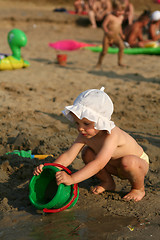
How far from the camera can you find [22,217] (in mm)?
2432

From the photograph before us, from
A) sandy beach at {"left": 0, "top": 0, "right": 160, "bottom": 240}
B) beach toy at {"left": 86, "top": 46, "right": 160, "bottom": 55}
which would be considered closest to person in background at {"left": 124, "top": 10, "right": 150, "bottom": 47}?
beach toy at {"left": 86, "top": 46, "right": 160, "bottom": 55}

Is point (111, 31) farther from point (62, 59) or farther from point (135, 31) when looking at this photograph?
point (135, 31)

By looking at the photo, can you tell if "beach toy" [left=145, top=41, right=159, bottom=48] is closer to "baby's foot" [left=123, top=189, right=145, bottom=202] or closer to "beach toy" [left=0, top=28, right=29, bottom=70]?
"beach toy" [left=0, top=28, right=29, bottom=70]

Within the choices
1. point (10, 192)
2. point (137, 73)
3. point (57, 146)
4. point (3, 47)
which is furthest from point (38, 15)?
point (10, 192)

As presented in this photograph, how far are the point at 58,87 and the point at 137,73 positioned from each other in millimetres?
1990

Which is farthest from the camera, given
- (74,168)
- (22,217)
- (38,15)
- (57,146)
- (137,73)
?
(38,15)

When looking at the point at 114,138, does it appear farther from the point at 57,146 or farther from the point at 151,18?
the point at 151,18

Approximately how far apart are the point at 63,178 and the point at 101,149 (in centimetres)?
36

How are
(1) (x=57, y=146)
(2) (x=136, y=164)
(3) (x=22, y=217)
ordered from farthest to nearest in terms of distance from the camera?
(1) (x=57, y=146)
(2) (x=136, y=164)
(3) (x=22, y=217)

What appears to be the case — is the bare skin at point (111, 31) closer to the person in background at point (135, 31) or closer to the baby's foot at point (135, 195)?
the person in background at point (135, 31)

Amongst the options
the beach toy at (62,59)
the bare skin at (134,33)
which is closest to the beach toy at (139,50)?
the bare skin at (134,33)

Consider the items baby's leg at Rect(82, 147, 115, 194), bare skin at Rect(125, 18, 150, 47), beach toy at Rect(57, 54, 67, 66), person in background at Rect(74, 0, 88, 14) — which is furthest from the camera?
person in background at Rect(74, 0, 88, 14)

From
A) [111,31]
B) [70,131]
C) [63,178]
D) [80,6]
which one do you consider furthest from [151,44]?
[63,178]

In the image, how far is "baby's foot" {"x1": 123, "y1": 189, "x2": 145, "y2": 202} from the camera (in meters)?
2.69
